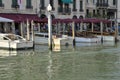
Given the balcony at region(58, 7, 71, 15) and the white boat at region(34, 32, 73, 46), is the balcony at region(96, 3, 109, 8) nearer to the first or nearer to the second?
the balcony at region(58, 7, 71, 15)

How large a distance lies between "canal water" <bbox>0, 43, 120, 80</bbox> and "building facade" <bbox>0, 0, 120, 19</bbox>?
21322 mm

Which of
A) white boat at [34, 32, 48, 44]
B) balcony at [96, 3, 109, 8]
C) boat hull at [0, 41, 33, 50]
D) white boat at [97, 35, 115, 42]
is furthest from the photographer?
balcony at [96, 3, 109, 8]

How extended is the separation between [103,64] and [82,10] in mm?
42736

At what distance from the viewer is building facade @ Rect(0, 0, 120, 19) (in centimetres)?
5634

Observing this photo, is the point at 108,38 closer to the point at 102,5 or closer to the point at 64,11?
the point at 64,11

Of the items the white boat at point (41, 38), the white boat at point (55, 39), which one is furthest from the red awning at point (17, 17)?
the white boat at point (55, 39)

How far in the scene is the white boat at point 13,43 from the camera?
38.0 m

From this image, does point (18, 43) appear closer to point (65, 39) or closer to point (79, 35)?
point (65, 39)

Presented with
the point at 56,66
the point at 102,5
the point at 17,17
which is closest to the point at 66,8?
the point at 102,5

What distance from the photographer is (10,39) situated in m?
38.8

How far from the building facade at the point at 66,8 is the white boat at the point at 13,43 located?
15.7 m

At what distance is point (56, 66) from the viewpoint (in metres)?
27.4

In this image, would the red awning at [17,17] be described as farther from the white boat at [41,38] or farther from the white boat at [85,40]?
the white boat at [85,40]

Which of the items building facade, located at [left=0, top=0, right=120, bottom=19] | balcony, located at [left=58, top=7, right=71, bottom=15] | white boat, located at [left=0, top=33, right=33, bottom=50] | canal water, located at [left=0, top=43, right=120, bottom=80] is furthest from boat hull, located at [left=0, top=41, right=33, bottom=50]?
balcony, located at [left=58, top=7, right=71, bottom=15]
